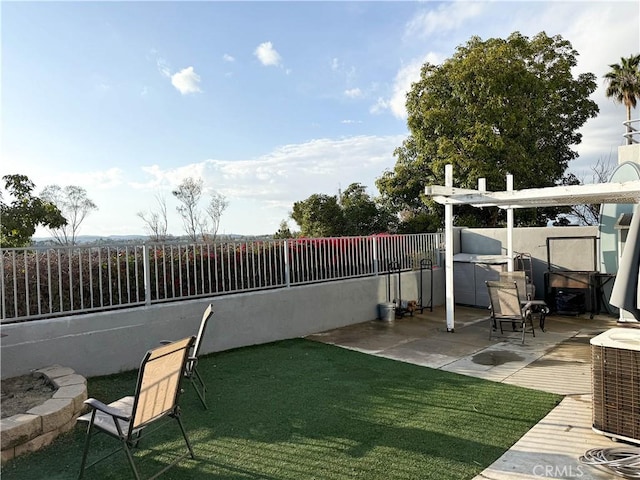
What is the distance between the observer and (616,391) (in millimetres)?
3264

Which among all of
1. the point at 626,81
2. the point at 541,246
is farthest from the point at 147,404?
the point at 626,81

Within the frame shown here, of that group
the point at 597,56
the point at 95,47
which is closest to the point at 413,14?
the point at 95,47

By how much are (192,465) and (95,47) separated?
8.90 metres

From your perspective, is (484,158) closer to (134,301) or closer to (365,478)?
(134,301)

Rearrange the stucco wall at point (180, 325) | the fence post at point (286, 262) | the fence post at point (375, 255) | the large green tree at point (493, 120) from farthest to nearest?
the large green tree at point (493, 120)
the fence post at point (375, 255)
the fence post at point (286, 262)
the stucco wall at point (180, 325)

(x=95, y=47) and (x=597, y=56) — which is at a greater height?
(x=597, y=56)

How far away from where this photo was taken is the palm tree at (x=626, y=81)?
816 inches

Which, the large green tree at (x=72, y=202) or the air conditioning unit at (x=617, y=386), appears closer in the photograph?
the air conditioning unit at (x=617, y=386)

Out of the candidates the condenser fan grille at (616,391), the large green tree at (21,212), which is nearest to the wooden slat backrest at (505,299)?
the condenser fan grille at (616,391)

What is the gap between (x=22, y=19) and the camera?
6277 millimetres

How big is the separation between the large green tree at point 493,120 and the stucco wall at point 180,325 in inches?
310

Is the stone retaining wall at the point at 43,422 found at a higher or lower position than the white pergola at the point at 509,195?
lower

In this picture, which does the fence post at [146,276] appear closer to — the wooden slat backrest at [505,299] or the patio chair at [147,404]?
the patio chair at [147,404]

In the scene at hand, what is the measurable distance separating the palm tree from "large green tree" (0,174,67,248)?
82.7 feet
